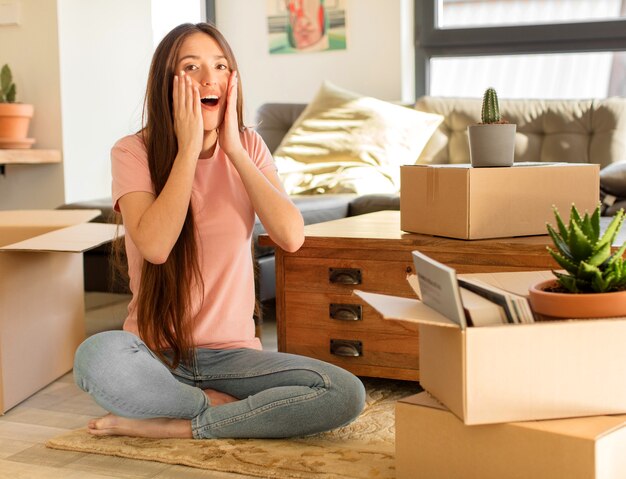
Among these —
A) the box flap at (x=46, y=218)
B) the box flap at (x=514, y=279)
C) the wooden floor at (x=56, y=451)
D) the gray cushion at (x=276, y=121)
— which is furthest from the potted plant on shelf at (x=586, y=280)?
the gray cushion at (x=276, y=121)

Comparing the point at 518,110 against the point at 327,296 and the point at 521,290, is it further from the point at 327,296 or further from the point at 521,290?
the point at 521,290

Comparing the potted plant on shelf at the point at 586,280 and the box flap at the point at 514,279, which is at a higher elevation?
the potted plant on shelf at the point at 586,280

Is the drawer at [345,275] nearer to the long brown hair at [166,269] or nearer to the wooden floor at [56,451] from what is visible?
the long brown hair at [166,269]

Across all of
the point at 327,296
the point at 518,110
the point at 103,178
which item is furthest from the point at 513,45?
the point at 327,296

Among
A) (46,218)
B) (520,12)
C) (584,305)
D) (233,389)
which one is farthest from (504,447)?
(520,12)

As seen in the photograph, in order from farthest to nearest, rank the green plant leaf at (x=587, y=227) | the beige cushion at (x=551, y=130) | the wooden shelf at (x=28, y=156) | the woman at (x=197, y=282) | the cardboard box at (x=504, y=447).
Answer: the wooden shelf at (x=28, y=156) → the beige cushion at (x=551, y=130) → the woman at (x=197, y=282) → the green plant leaf at (x=587, y=227) → the cardboard box at (x=504, y=447)

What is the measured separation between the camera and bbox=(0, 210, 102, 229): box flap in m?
2.65

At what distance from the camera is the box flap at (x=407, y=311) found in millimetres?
1420

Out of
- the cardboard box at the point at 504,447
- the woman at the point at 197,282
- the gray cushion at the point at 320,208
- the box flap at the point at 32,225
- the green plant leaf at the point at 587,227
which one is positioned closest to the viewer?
the cardboard box at the point at 504,447

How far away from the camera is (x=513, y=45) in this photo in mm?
4469

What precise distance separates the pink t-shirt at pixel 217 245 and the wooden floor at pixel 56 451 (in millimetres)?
301

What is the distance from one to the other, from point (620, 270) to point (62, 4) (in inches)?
136

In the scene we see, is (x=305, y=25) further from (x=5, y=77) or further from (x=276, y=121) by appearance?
(x=5, y=77)

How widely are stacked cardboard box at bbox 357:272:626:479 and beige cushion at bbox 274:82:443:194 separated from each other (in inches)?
95.8
